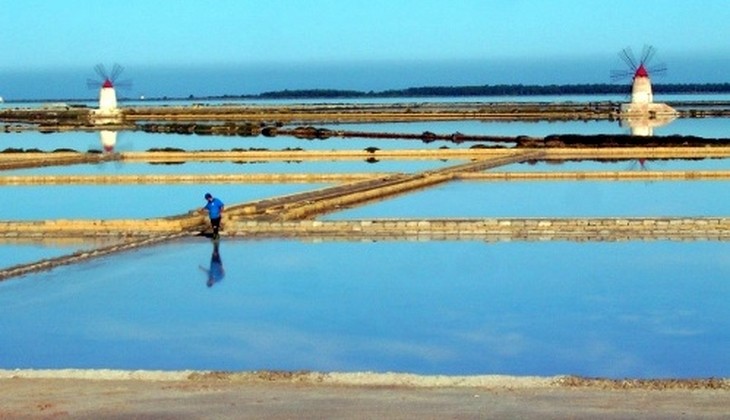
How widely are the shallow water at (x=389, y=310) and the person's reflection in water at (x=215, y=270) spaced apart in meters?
0.05

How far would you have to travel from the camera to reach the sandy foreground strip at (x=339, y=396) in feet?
13.8

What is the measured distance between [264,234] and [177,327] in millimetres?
3494

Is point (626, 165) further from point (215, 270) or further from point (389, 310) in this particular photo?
point (389, 310)

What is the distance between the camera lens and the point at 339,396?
14.7ft

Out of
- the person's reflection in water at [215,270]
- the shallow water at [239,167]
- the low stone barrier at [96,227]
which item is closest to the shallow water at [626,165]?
the shallow water at [239,167]

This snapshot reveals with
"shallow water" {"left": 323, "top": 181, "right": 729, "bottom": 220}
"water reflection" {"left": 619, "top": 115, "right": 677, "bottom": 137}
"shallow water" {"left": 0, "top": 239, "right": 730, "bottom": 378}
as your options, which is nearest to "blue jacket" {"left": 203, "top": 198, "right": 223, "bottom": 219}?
"shallow water" {"left": 0, "top": 239, "right": 730, "bottom": 378}

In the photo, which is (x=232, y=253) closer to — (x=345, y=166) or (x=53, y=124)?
(x=345, y=166)

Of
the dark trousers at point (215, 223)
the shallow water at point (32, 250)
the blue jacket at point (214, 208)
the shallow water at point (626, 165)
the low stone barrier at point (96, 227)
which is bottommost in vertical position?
the shallow water at point (626, 165)

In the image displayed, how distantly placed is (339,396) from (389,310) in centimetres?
228

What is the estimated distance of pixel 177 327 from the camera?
6332mm

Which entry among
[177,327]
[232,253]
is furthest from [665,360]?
[232,253]

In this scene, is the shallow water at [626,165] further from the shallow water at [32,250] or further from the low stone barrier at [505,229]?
the shallow water at [32,250]

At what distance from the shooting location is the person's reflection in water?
7.78 meters

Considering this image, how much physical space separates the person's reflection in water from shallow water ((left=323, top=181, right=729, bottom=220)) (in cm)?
228
